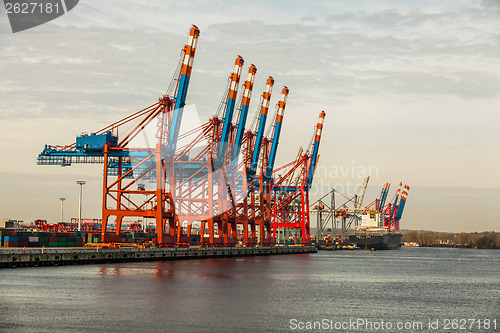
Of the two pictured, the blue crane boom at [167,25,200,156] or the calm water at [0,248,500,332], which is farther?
the blue crane boom at [167,25,200,156]

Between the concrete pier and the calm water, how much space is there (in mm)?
1800

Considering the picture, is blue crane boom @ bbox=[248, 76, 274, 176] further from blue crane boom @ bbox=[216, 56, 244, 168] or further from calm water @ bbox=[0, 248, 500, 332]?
calm water @ bbox=[0, 248, 500, 332]

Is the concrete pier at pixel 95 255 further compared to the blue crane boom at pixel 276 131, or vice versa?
the blue crane boom at pixel 276 131

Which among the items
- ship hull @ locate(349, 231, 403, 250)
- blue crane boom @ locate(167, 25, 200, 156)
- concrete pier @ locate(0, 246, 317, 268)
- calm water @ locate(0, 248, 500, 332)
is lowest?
calm water @ locate(0, 248, 500, 332)

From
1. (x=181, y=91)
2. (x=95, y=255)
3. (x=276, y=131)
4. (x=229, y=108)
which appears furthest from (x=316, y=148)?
(x=95, y=255)

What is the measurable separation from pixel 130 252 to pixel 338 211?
368ft

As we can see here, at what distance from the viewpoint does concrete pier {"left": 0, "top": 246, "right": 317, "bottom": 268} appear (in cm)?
5522

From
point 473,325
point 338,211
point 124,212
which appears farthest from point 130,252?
point 338,211

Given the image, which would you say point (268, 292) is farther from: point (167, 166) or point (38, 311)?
point (167, 166)

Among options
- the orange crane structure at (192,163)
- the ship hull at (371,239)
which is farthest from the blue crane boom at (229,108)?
the ship hull at (371,239)

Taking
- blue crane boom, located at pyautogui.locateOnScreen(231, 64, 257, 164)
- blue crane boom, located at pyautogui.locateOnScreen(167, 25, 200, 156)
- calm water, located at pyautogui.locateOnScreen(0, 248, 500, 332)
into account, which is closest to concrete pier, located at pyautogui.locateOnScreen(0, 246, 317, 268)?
calm water, located at pyautogui.locateOnScreen(0, 248, 500, 332)

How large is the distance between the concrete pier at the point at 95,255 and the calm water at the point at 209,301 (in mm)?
1800

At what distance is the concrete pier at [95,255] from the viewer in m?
55.2

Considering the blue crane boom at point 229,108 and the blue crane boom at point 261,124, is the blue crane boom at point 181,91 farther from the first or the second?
the blue crane boom at point 261,124
